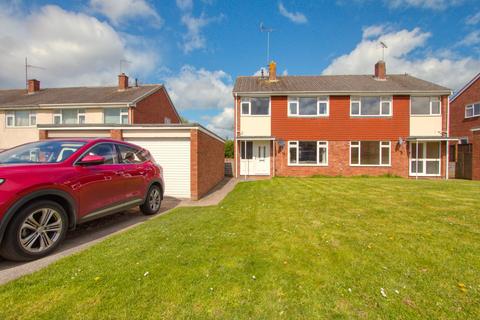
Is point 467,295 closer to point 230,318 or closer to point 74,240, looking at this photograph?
point 230,318

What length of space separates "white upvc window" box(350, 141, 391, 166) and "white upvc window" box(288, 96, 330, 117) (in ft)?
9.65

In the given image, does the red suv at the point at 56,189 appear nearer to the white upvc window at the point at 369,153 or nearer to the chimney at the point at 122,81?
the white upvc window at the point at 369,153

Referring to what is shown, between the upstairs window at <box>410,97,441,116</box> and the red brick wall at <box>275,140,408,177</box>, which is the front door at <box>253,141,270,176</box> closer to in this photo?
the red brick wall at <box>275,140,408,177</box>

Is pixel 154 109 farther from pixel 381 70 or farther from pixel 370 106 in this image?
pixel 381 70

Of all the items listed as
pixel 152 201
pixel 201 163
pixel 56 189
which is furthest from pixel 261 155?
pixel 56 189

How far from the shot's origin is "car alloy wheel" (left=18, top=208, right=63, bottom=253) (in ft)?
10.2

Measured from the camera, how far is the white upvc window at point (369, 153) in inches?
585

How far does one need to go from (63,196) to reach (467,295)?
5272mm

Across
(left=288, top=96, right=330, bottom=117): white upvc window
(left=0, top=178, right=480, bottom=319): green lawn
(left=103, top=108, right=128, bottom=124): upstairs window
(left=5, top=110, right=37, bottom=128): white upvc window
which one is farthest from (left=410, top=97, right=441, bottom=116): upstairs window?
(left=5, top=110, right=37, bottom=128): white upvc window

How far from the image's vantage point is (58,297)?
220 centimetres

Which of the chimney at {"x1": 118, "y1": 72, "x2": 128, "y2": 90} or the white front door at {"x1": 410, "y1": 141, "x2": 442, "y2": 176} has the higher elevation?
the chimney at {"x1": 118, "y1": 72, "x2": 128, "y2": 90}

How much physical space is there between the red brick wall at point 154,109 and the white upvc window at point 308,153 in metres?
11.6

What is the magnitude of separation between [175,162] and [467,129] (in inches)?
940

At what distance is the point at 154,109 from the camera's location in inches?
780
